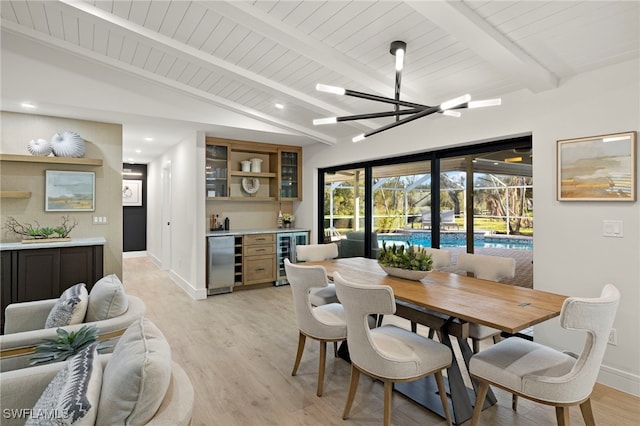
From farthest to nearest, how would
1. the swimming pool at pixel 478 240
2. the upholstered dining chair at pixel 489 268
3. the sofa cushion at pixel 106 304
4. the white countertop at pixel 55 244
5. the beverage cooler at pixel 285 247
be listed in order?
the beverage cooler at pixel 285 247, the white countertop at pixel 55 244, the swimming pool at pixel 478 240, the upholstered dining chair at pixel 489 268, the sofa cushion at pixel 106 304

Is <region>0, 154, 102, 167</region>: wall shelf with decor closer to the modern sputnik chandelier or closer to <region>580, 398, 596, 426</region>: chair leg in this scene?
the modern sputnik chandelier

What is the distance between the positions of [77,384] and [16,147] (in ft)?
13.7

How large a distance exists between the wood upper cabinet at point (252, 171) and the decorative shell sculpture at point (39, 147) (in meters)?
2.02

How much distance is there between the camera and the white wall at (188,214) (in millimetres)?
5090

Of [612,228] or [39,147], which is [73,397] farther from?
[39,147]

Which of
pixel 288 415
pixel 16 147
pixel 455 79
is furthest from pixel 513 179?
pixel 16 147

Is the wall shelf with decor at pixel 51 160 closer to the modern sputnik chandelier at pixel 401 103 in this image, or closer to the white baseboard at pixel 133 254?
the modern sputnik chandelier at pixel 401 103

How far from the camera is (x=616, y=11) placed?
210 centimetres

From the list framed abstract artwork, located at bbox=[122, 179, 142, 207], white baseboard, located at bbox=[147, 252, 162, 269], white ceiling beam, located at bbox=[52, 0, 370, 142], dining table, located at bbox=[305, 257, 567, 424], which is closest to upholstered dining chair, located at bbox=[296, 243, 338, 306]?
dining table, located at bbox=[305, 257, 567, 424]

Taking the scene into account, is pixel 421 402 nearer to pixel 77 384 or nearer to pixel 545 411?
pixel 545 411

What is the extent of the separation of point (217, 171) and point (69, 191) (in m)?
2.00

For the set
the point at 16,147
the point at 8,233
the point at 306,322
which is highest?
the point at 16,147

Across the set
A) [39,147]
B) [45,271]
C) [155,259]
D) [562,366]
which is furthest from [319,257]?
[155,259]

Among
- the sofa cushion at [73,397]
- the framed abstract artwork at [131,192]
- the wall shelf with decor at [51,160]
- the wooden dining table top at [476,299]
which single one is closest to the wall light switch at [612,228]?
the wooden dining table top at [476,299]
